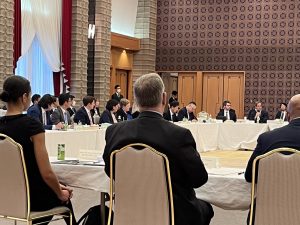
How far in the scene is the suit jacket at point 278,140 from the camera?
288 centimetres

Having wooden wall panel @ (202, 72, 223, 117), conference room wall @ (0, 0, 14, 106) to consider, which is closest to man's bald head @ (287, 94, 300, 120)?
conference room wall @ (0, 0, 14, 106)

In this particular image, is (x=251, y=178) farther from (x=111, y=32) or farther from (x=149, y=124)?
(x=111, y=32)

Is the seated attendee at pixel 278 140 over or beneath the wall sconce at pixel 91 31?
beneath

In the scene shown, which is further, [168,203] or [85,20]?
[85,20]

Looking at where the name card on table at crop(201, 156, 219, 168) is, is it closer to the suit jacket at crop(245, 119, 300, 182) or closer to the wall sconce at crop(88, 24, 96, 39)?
the suit jacket at crop(245, 119, 300, 182)

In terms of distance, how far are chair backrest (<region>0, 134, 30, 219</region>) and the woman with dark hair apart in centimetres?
8

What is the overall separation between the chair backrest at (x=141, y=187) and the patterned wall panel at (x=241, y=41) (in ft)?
48.7

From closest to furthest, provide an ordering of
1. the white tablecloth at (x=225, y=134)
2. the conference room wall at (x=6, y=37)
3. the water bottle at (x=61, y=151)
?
the water bottle at (x=61, y=151) < the conference room wall at (x=6, y=37) < the white tablecloth at (x=225, y=134)

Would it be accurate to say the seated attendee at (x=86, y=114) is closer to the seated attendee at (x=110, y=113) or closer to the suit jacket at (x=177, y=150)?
the seated attendee at (x=110, y=113)

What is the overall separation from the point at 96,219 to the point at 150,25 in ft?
49.4

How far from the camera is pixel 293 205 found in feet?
9.02

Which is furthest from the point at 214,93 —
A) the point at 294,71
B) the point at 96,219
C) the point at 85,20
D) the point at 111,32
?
the point at 96,219

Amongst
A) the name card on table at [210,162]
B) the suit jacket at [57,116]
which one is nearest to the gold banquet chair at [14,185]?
the name card on table at [210,162]

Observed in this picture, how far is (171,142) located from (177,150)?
52 millimetres
